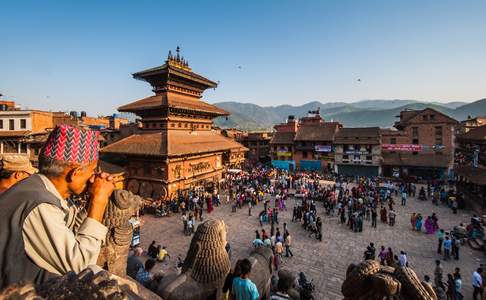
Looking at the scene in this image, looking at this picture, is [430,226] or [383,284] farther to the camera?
[430,226]

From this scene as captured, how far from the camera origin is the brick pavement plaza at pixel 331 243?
10919 millimetres

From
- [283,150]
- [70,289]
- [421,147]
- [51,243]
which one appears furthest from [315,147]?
[70,289]

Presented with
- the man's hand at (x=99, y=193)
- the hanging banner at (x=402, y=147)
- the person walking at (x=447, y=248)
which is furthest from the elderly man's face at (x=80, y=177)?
the hanging banner at (x=402, y=147)

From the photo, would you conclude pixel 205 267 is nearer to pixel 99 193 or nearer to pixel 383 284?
pixel 383 284

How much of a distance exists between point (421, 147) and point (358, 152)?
873 centimetres

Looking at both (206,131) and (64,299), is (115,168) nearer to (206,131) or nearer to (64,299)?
(206,131)

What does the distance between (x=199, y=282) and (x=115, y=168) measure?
64.6 ft

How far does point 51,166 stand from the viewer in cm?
192

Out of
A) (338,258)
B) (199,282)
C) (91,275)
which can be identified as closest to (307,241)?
(338,258)

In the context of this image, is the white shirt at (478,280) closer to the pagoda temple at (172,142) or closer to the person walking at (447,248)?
the person walking at (447,248)

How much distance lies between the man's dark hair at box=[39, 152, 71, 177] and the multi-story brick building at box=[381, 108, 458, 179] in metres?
41.1

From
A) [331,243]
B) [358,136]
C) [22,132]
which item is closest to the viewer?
[331,243]

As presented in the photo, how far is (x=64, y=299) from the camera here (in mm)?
1049

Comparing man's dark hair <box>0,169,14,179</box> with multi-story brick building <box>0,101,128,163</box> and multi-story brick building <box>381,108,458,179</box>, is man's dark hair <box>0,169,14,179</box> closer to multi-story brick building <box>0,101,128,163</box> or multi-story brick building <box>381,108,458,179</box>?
multi-story brick building <box>0,101,128,163</box>
